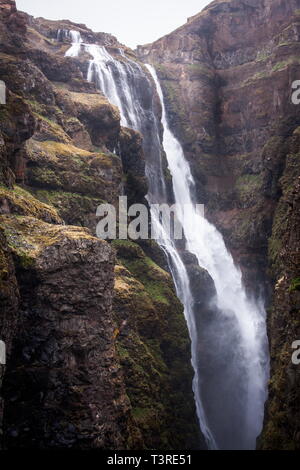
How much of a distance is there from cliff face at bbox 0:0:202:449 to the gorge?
0.07m

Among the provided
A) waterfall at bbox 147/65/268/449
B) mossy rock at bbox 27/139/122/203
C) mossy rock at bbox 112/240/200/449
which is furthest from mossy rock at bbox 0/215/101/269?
waterfall at bbox 147/65/268/449

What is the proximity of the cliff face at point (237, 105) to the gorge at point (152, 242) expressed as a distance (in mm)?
248

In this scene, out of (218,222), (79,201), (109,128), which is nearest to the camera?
(79,201)

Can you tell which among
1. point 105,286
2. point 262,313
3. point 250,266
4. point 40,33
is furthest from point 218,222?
point 105,286

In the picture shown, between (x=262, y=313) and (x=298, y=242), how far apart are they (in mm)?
25444

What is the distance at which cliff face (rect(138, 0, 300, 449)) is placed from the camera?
142ft

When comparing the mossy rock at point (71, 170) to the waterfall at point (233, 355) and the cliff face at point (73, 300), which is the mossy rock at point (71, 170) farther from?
the waterfall at point (233, 355)

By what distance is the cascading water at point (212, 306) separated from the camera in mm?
34312

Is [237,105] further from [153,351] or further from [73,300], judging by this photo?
[73,300]

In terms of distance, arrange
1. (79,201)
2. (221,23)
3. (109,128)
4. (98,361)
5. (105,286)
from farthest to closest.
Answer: (221,23)
(109,128)
(79,201)
(105,286)
(98,361)

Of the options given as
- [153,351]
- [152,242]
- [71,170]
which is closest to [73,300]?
[153,351]

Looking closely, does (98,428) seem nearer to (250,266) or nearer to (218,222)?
(250,266)

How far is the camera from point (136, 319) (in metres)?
23.9

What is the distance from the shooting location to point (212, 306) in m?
40.0
